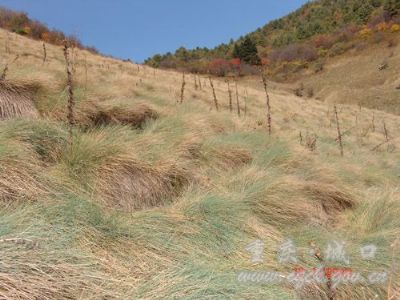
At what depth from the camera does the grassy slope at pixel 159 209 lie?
200 centimetres

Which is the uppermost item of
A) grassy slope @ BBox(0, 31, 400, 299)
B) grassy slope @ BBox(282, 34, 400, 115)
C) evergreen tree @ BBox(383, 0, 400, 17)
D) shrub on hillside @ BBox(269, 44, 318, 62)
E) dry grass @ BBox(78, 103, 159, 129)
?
evergreen tree @ BBox(383, 0, 400, 17)

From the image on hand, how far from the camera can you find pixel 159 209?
2984mm

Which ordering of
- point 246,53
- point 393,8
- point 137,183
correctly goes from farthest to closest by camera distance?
point 393,8 < point 246,53 < point 137,183

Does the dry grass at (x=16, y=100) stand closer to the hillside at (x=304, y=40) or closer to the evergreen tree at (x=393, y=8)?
the hillside at (x=304, y=40)

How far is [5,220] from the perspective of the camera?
6.87ft

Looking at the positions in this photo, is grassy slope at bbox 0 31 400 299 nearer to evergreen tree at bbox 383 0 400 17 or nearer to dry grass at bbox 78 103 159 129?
dry grass at bbox 78 103 159 129

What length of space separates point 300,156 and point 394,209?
1508 millimetres

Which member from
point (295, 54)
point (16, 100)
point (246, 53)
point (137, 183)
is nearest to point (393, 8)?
point (295, 54)

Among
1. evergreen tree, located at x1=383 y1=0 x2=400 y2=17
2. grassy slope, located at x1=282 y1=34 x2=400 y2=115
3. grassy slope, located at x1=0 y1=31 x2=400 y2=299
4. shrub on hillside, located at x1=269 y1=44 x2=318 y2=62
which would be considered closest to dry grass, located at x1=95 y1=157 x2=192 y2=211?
grassy slope, located at x1=0 y1=31 x2=400 y2=299

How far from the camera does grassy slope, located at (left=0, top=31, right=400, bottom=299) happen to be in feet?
6.55

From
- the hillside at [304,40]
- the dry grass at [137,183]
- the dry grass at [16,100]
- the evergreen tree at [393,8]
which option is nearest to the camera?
the dry grass at [137,183]

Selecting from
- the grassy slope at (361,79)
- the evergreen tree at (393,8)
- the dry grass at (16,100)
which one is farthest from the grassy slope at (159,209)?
the evergreen tree at (393,8)

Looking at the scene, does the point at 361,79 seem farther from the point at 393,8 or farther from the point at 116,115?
the point at 116,115

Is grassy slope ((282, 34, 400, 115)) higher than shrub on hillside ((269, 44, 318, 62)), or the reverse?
shrub on hillside ((269, 44, 318, 62))
